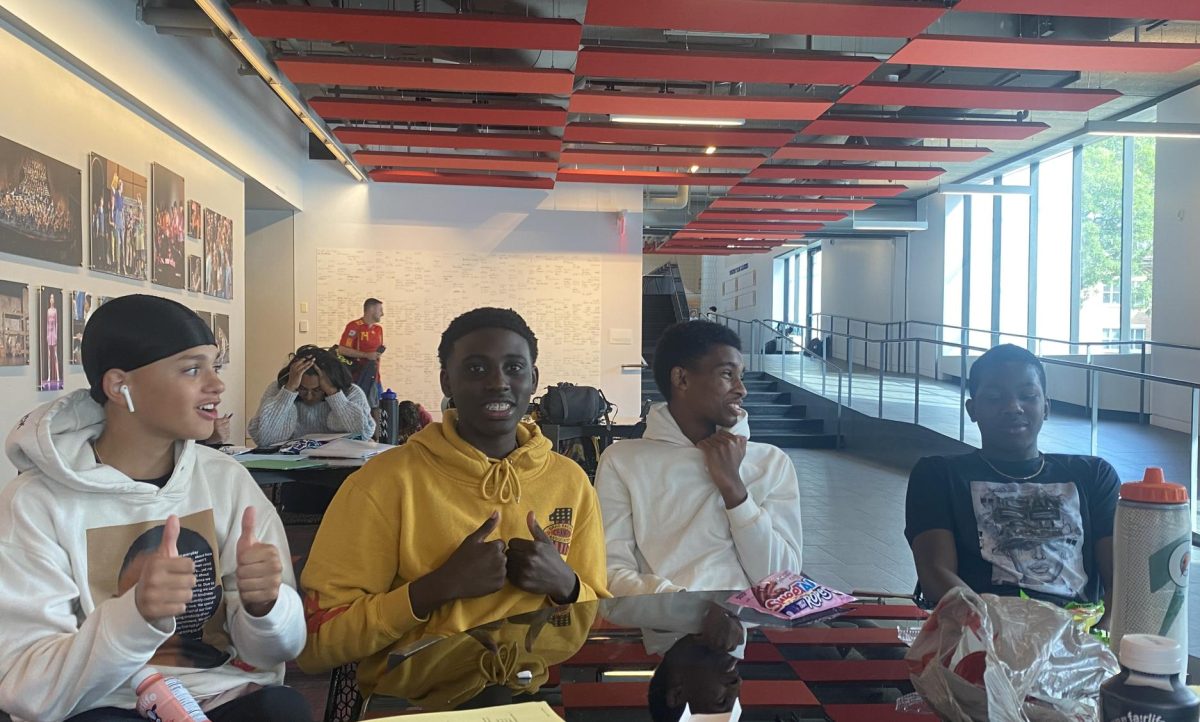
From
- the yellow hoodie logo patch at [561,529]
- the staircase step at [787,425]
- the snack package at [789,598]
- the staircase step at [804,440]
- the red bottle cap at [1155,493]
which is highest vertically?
the red bottle cap at [1155,493]

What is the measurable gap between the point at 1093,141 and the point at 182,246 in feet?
35.8

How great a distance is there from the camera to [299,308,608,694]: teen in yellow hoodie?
1.42 meters

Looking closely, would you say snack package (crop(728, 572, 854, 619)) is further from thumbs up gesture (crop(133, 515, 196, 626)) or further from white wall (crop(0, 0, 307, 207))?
white wall (crop(0, 0, 307, 207))

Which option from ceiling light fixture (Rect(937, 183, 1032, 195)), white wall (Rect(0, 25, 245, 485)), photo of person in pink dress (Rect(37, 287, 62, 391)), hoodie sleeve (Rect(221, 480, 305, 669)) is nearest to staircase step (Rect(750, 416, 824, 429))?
ceiling light fixture (Rect(937, 183, 1032, 195))

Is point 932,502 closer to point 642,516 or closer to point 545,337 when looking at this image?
point 642,516

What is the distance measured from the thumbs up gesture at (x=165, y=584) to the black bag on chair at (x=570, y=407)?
176 inches

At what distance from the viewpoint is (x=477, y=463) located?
158cm

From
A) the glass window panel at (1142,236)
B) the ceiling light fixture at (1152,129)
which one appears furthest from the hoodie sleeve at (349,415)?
the glass window panel at (1142,236)

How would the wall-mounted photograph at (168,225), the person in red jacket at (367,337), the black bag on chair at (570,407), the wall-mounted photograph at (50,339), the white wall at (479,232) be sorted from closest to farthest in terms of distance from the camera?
the wall-mounted photograph at (50,339) → the black bag on chair at (570,407) → the wall-mounted photograph at (168,225) → the person in red jacket at (367,337) → the white wall at (479,232)

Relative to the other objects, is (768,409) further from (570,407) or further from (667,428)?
(667,428)

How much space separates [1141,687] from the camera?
0.75 m

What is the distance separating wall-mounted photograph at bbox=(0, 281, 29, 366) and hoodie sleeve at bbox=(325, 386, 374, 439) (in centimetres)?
157

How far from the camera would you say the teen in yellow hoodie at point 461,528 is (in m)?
1.42

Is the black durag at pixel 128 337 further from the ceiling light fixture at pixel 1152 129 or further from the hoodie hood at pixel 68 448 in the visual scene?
the ceiling light fixture at pixel 1152 129
